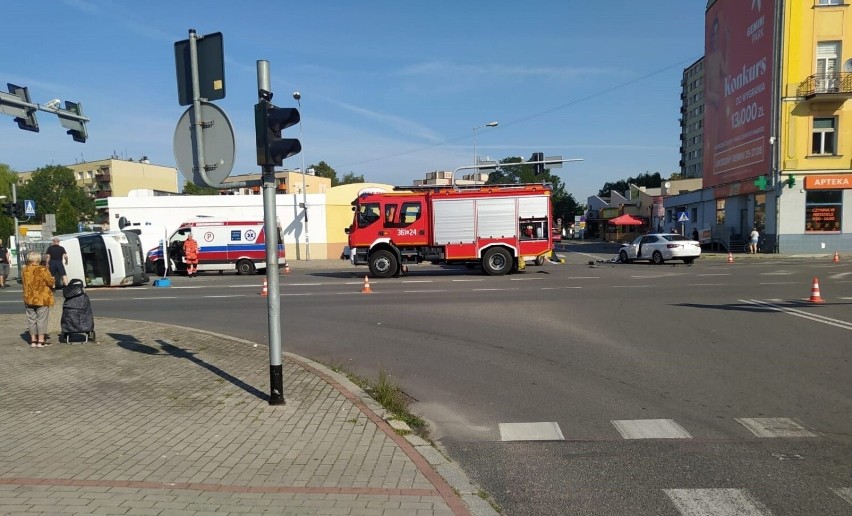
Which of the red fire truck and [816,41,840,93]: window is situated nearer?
the red fire truck

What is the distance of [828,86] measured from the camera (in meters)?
30.5

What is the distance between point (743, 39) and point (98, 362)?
128ft

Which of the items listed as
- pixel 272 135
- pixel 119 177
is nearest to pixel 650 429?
pixel 272 135

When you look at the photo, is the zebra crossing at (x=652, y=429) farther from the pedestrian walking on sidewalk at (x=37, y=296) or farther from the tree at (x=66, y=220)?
the tree at (x=66, y=220)

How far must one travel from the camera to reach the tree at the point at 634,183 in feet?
413

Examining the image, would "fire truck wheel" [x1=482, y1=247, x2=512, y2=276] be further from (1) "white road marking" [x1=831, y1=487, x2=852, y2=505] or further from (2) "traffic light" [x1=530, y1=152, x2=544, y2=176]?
(1) "white road marking" [x1=831, y1=487, x2=852, y2=505]

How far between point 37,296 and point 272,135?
Answer: 18.9 feet

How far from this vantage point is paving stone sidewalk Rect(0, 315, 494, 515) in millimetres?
3678

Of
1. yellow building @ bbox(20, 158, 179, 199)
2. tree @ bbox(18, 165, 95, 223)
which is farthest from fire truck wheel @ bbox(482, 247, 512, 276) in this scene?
yellow building @ bbox(20, 158, 179, 199)

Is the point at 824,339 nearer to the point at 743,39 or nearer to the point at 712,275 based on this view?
the point at 712,275

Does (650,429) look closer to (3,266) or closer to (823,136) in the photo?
(3,266)

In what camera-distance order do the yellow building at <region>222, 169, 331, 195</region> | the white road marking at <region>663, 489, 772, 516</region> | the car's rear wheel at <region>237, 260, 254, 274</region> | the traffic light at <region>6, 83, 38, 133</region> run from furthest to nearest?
1. the yellow building at <region>222, 169, 331, 195</region>
2. the car's rear wheel at <region>237, 260, 254, 274</region>
3. the traffic light at <region>6, 83, 38, 133</region>
4. the white road marking at <region>663, 489, 772, 516</region>

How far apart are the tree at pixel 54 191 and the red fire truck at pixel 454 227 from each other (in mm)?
78650

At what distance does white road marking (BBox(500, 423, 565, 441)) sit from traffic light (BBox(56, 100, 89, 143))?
17820mm
